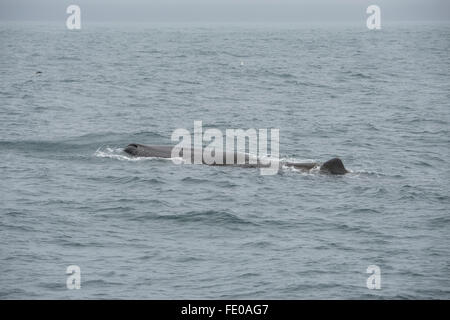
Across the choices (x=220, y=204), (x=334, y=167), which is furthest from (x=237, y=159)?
(x=220, y=204)

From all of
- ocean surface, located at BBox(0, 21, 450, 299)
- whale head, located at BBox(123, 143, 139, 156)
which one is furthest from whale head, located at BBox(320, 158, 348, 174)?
whale head, located at BBox(123, 143, 139, 156)

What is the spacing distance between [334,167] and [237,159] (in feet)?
13.3

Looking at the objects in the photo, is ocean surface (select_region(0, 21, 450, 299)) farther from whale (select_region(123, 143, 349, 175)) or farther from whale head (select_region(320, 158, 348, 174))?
whale (select_region(123, 143, 349, 175))

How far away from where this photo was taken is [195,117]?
4541cm

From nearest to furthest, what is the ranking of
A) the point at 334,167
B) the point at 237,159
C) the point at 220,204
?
the point at 220,204 → the point at 334,167 → the point at 237,159

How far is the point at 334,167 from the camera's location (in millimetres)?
28484

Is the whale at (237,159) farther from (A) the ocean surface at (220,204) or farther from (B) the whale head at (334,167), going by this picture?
(A) the ocean surface at (220,204)

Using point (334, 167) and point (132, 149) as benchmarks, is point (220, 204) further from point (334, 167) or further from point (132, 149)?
point (132, 149)

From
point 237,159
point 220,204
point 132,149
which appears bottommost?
point 220,204

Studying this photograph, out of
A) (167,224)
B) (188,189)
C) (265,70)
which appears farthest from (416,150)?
(265,70)

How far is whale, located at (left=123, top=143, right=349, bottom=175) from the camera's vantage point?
2859cm

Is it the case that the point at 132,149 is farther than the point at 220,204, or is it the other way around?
the point at 132,149
